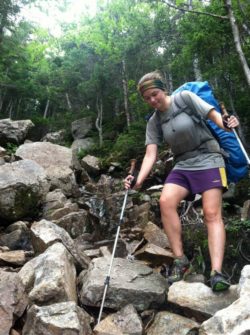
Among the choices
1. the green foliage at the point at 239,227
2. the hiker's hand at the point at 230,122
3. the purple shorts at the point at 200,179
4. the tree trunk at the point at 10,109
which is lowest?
the green foliage at the point at 239,227

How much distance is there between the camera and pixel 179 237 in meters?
4.01

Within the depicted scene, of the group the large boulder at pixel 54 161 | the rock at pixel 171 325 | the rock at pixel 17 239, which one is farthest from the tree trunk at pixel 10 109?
the rock at pixel 171 325

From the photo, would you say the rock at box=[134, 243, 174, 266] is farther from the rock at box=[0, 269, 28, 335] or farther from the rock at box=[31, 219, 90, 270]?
the rock at box=[0, 269, 28, 335]

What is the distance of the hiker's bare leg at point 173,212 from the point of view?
3.97m

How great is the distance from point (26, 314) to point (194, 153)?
252 cm

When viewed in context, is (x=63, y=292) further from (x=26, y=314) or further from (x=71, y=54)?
(x=71, y=54)

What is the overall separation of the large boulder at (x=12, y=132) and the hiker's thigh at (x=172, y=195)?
560 inches

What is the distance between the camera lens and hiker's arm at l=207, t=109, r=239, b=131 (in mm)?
3580

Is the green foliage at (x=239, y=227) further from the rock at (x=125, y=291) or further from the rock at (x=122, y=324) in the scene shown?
the rock at (x=122, y=324)

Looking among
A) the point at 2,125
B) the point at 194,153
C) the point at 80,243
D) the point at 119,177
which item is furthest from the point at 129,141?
the point at 194,153

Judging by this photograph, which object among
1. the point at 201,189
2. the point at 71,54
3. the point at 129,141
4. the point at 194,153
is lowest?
the point at 201,189

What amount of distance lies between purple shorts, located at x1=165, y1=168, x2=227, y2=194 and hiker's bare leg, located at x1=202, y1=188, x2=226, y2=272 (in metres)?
0.07

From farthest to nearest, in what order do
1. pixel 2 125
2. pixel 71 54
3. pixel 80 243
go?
pixel 71 54, pixel 2 125, pixel 80 243

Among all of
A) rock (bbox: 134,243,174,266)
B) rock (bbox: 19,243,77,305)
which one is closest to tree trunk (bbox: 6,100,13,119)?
rock (bbox: 134,243,174,266)
